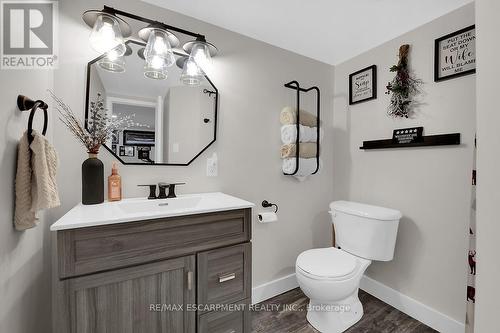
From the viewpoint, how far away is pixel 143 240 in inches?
38.9

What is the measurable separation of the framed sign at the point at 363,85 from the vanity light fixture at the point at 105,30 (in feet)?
6.27

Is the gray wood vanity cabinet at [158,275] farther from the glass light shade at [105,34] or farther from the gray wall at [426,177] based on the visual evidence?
the gray wall at [426,177]

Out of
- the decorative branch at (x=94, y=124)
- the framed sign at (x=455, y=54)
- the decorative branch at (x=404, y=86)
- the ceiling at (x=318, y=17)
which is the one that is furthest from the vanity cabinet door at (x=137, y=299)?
the framed sign at (x=455, y=54)

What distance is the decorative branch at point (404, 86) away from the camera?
67.2 inches

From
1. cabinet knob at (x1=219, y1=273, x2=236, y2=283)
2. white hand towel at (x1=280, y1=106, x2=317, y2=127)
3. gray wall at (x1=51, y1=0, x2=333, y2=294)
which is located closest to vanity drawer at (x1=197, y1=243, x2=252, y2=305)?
cabinet knob at (x1=219, y1=273, x2=236, y2=283)

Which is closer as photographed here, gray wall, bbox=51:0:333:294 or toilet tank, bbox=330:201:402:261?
gray wall, bbox=51:0:333:294

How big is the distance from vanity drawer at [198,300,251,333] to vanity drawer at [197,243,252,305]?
67 mm

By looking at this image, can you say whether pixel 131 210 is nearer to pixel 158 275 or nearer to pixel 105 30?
pixel 158 275

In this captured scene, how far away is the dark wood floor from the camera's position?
5.16 ft

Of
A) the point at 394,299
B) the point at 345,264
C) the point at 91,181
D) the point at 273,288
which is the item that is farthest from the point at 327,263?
the point at 91,181

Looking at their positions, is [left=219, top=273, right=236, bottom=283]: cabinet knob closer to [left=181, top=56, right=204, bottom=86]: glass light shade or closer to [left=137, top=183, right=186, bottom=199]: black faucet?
[left=137, top=183, right=186, bottom=199]: black faucet

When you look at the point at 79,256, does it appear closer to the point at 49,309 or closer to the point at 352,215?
the point at 49,309

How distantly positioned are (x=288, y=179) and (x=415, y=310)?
4.49 ft

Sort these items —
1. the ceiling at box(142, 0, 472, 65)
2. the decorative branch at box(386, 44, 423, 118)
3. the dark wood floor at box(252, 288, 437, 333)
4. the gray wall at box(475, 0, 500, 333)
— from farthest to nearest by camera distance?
1. the decorative branch at box(386, 44, 423, 118)
2. the dark wood floor at box(252, 288, 437, 333)
3. the ceiling at box(142, 0, 472, 65)
4. the gray wall at box(475, 0, 500, 333)
